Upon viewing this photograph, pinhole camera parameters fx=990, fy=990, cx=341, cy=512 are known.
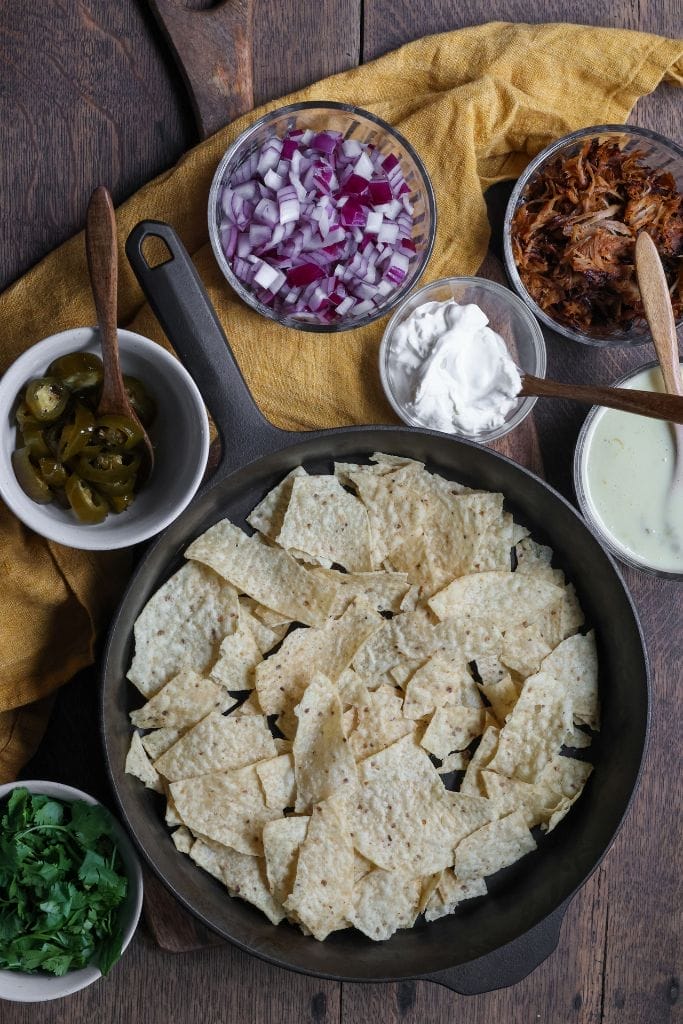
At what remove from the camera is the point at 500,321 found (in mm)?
2252

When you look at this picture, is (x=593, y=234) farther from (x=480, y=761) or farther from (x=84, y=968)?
(x=84, y=968)

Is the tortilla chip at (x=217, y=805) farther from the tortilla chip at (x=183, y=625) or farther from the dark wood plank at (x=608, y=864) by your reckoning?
the dark wood plank at (x=608, y=864)

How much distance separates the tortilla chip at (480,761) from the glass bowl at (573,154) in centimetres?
90

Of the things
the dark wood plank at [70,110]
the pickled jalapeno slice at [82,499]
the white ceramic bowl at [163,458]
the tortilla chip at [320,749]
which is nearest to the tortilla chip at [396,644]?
the tortilla chip at [320,749]

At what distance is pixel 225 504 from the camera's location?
87.1 inches

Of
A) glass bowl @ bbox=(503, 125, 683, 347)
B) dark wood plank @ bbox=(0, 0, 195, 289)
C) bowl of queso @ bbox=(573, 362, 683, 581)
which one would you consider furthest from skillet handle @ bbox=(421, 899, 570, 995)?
dark wood plank @ bbox=(0, 0, 195, 289)

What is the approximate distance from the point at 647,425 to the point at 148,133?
131 cm

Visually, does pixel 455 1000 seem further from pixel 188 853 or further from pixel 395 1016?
pixel 188 853

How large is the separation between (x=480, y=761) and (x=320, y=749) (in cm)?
36

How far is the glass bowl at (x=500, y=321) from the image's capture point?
220cm

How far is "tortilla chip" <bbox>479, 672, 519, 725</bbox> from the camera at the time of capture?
2.18 meters

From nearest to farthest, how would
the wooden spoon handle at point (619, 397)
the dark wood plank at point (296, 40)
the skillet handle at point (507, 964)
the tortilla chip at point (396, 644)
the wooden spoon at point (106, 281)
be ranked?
1. the wooden spoon at point (106, 281)
2. the wooden spoon handle at point (619, 397)
3. the skillet handle at point (507, 964)
4. the tortilla chip at point (396, 644)
5. the dark wood plank at point (296, 40)

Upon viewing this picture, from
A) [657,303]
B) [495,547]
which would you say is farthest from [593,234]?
[495,547]

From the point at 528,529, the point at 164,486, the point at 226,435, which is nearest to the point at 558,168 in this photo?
the point at 528,529
